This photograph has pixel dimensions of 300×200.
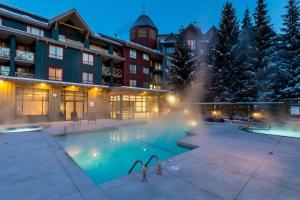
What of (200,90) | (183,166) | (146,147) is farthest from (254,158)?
(200,90)

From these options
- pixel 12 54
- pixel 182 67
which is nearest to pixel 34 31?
pixel 12 54

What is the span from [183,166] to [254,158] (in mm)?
2360

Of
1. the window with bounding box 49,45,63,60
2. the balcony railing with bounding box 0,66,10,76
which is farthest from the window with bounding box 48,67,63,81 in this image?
the balcony railing with bounding box 0,66,10,76

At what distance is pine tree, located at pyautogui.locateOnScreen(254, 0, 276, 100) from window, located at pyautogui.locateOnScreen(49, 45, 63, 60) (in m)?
20.1

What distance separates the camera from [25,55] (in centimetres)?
1366

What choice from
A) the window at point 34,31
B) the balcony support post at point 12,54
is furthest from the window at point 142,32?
the balcony support post at point 12,54

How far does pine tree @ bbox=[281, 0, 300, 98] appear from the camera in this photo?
14.4 m

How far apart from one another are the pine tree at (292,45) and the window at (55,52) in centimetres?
→ 2125

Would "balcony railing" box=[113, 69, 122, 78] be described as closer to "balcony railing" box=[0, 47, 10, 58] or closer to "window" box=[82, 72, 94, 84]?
"window" box=[82, 72, 94, 84]

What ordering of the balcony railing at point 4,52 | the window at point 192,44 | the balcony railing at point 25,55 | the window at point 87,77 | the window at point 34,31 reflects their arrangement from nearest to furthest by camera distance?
the balcony railing at point 4,52, the balcony railing at point 25,55, the window at point 34,31, the window at point 87,77, the window at point 192,44

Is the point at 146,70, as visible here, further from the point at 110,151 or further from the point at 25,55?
the point at 110,151

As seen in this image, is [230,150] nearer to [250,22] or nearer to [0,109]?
[0,109]

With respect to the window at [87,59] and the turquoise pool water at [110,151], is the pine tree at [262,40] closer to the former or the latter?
the turquoise pool water at [110,151]

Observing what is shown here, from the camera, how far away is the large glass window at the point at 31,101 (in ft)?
42.1
